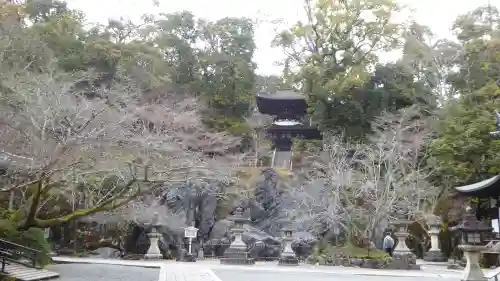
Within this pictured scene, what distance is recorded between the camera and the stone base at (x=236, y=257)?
20.7 meters

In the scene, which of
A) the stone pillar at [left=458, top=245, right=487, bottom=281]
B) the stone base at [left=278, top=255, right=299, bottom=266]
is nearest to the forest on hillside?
the stone base at [left=278, top=255, right=299, bottom=266]

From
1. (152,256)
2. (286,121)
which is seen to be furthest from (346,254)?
(286,121)

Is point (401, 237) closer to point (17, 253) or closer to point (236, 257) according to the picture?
point (236, 257)

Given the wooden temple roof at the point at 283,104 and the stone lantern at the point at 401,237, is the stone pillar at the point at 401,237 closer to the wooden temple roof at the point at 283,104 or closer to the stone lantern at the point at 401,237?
the stone lantern at the point at 401,237

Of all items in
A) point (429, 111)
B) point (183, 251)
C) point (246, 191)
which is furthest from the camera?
point (429, 111)

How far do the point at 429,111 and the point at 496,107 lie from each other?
22.6ft

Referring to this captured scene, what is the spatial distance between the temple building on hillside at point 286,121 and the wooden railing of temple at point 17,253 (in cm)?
2439

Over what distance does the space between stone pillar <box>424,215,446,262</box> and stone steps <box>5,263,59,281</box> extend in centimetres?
1801

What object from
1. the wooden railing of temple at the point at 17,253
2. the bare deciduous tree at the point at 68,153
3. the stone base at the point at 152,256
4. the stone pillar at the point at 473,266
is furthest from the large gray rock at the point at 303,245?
the stone pillar at the point at 473,266

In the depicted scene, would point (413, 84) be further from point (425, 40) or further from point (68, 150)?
point (68, 150)

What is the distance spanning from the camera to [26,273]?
530 inches

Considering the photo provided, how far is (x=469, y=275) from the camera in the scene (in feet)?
35.6

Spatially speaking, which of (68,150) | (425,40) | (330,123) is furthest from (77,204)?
(425,40)

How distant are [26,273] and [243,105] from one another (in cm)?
2886
